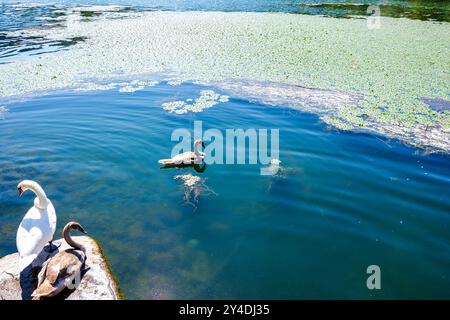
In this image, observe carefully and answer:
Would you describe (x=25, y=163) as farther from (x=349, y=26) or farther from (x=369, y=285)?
(x=349, y=26)

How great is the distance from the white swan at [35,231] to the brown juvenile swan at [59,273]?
318 mm

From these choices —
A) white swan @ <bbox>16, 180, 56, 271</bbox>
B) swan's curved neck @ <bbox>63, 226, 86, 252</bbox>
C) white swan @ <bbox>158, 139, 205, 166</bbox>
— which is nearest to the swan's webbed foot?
white swan @ <bbox>16, 180, 56, 271</bbox>

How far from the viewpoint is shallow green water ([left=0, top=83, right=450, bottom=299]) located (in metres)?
5.93

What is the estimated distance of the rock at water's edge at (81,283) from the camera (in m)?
5.46

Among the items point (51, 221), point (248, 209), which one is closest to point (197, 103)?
point (248, 209)

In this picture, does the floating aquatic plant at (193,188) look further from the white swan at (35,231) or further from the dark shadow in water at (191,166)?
the white swan at (35,231)

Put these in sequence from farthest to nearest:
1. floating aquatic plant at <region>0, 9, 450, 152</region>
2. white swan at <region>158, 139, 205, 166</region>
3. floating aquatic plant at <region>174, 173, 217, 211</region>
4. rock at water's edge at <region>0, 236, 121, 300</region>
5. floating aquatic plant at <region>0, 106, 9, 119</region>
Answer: floating aquatic plant at <region>0, 106, 9, 119</region>
floating aquatic plant at <region>0, 9, 450, 152</region>
white swan at <region>158, 139, 205, 166</region>
floating aquatic plant at <region>174, 173, 217, 211</region>
rock at water's edge at <region>0, 236, 121, 300</region>

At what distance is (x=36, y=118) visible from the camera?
11.8 metres

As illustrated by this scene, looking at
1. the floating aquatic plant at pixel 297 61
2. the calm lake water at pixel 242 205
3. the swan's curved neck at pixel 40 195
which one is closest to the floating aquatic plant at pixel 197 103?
the floating aquatic plant at pixel 297 61

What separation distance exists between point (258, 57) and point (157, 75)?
5.09 m

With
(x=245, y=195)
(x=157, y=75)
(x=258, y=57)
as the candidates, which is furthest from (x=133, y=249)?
(x=258, y=57)

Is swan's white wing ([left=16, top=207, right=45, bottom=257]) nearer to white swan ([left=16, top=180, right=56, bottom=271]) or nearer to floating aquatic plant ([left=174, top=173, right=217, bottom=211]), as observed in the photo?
white swan ([left=16, top=180, right=56, bottom=271])

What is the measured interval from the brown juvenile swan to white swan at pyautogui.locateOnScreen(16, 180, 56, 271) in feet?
1.04

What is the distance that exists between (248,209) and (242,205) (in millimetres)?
181
